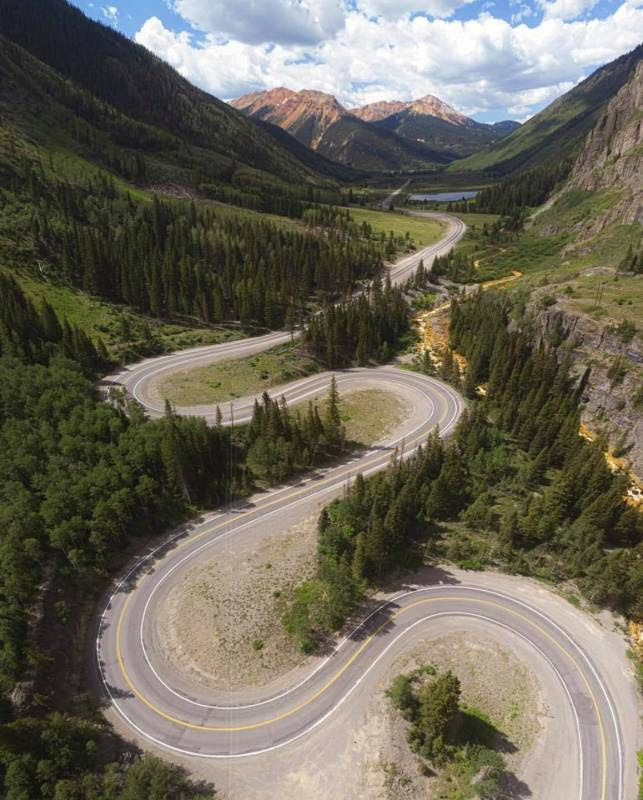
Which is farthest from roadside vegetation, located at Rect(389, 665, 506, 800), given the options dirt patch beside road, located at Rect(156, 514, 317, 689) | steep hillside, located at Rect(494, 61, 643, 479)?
steep hillside, located at Rect(494, 61, 643, 479)

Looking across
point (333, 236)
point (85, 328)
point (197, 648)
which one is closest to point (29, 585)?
point (197, 648)

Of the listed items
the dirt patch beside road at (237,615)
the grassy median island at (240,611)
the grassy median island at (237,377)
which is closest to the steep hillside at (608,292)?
the grassy median island at (237,377)

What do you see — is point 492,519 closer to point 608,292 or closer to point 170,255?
point 608,292

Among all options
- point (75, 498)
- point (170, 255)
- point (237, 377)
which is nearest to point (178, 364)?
point (237, 377)

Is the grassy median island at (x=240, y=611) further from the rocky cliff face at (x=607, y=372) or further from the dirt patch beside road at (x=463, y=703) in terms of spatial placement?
the rocky cliff face at (x=607, y=372)

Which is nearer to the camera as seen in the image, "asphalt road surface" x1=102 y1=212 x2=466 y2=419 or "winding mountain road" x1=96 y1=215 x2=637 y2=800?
"winding mountain road" x1=96 y1=215 x2=637 y2=800

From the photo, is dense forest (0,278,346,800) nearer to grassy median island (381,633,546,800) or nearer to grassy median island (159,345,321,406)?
grassy median island (159,345,321,406)

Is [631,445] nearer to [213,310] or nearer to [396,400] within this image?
[396,400]
